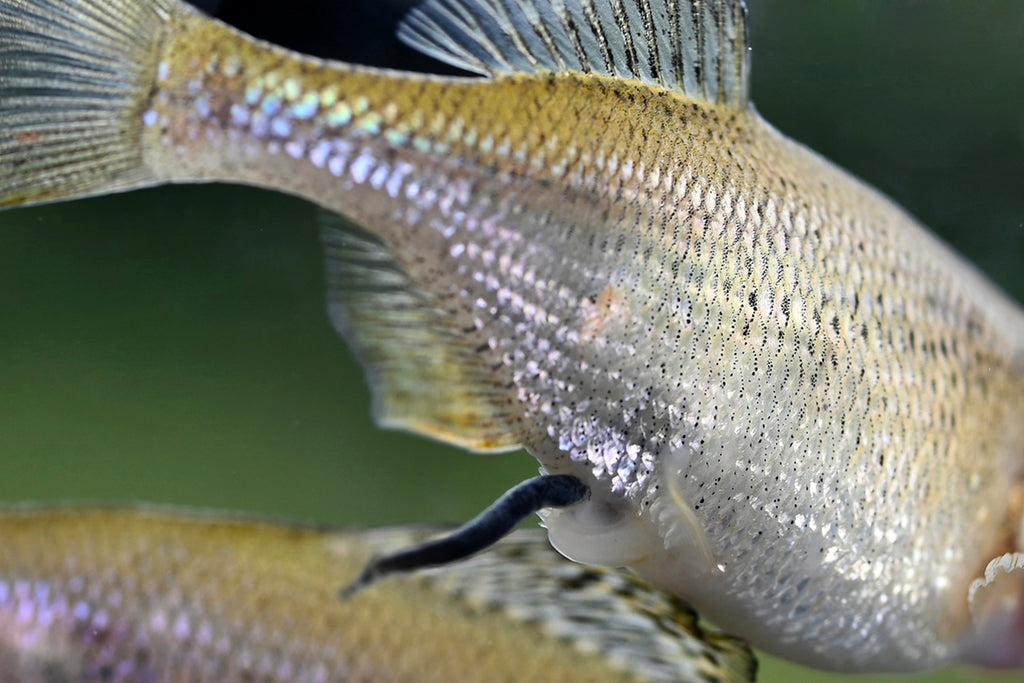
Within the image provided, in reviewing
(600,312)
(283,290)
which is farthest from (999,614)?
(283,290)

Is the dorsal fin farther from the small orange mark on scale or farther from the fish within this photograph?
the fish

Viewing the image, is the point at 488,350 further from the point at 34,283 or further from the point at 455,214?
the point at 34,283

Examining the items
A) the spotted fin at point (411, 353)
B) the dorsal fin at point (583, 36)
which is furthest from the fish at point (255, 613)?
the dorsal fin at point (583, 36)

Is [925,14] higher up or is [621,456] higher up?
[925,14]

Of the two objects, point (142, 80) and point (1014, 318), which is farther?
point (1014, 318)

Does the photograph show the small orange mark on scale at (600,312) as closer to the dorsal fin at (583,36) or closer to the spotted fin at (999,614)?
the dorsal fin at (583,36)

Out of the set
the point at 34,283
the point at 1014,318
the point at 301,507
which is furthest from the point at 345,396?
the point at 1014,318

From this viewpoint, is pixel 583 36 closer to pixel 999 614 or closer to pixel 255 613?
pixel 255 613
